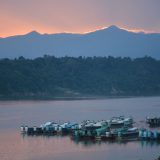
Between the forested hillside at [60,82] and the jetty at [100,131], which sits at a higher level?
the forested hillside at [60,82]

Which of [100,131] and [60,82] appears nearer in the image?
[100,131]

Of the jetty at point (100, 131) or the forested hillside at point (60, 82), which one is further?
the forested hillside at point (60, 82)

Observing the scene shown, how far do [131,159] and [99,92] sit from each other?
133885 millimetres

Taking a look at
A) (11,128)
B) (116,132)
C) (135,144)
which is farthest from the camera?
(11,128)

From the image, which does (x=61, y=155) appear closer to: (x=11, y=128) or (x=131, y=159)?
(x=131, y=159)

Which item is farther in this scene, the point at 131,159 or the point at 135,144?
the point at 135,144

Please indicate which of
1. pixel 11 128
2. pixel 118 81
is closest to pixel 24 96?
pixel 118 81

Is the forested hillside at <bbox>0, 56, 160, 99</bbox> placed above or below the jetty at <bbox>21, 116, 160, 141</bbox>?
above

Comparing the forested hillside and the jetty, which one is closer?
the jetty

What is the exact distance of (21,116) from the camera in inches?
3959

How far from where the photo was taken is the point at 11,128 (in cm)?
7856

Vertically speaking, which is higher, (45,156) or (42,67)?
(42,67)

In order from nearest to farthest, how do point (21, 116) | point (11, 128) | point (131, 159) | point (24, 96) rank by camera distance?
point (131, 159)
point (11, 128)
point (21, 116)
point (24, 96)

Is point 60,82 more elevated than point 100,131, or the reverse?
point 60,82
